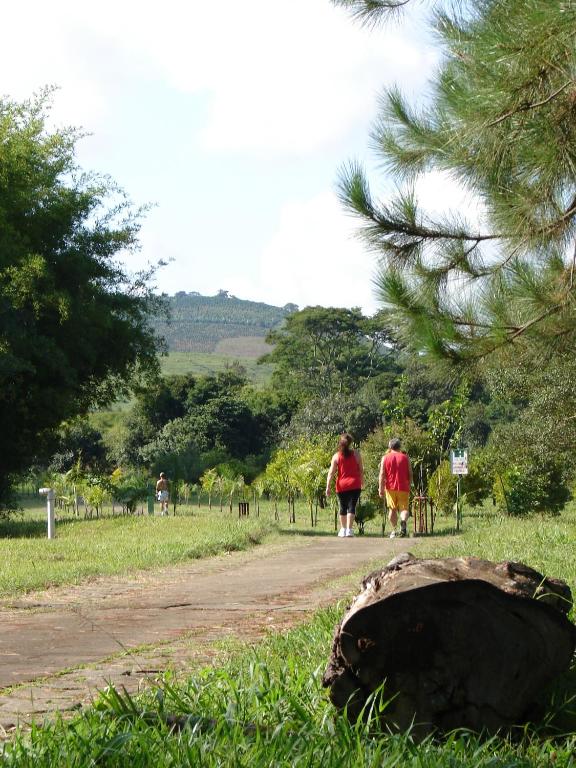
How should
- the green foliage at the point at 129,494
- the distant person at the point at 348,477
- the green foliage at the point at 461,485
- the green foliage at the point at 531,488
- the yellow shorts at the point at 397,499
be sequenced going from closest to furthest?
the distant person at the point at 348,477 < the yellow shorts at the point at 397,499 < the green foliage at the point at 461,485 < the green foliage at the point at 531,488 < the green foliage at the point at 129,494

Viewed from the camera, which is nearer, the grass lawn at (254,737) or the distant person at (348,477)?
the grass lawn at (254,737)

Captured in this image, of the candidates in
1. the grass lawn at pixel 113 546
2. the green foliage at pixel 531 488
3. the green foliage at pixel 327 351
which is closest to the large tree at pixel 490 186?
the grass lawn at pixel 113 546

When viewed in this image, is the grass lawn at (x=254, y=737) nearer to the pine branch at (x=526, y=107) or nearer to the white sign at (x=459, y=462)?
the pine branch at (x=526, y=107)

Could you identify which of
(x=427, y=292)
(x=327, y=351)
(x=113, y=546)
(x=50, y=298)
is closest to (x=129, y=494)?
(x=50, y=298)

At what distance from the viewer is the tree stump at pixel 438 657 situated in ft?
Answer: 12.2

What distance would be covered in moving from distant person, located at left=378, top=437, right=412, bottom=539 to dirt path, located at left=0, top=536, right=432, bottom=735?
407 centimetres

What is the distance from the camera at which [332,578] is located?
9.64 metres

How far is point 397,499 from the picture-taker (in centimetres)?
1638

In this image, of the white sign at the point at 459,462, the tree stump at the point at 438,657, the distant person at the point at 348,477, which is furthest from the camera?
the white sign at the point at 459,462

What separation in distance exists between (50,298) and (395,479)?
9.09 m

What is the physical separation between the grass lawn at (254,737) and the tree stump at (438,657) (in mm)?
95

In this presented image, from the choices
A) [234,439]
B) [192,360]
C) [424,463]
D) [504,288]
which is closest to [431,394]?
[234,439]

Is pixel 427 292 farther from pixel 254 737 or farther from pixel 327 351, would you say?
pixel 327 351

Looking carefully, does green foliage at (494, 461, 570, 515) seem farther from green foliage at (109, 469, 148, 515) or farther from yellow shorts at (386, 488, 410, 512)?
yellow shorts at (386, 488, 410, 512)
